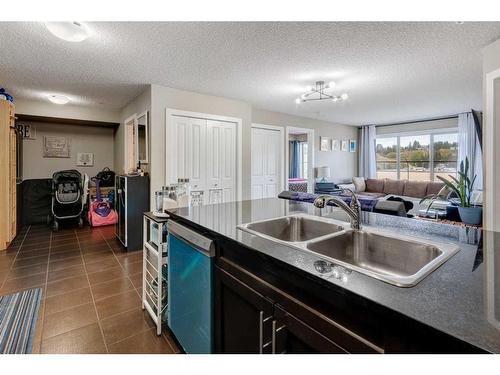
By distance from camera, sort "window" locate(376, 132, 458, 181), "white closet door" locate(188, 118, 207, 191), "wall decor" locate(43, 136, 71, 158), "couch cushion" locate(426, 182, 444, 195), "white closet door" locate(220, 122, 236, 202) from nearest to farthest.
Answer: "white closet door" locate(188, 118, 207, 191), "white closet door" locate(220, 122, 236, 202), "wall decor" locate(43, 136, 71, 158), "couch cushion" locate(426, 182, 444, 195), "window" locate(376, 132, 458, 181)

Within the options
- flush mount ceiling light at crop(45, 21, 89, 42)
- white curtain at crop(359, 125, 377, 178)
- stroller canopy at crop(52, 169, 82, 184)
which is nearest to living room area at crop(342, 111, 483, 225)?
white curtain at crop(359, 125, 377, 178)

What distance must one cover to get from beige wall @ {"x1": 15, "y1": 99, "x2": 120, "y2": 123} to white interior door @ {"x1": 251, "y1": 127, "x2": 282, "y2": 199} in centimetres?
305

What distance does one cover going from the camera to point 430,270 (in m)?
0.78

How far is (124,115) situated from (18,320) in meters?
4.02

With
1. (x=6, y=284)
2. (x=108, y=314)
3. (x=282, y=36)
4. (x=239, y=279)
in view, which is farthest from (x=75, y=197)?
(x=239, y=279)

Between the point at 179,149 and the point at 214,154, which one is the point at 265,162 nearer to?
the point at 214,154

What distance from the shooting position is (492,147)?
253 centimetres

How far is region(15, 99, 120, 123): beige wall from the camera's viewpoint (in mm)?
4594

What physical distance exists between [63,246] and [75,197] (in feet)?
4.93

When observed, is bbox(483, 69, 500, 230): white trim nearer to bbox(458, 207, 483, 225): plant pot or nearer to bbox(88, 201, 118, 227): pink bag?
bbox(458, 207, 483, 225): plant pot

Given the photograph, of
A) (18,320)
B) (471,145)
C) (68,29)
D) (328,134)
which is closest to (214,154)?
(68,29)

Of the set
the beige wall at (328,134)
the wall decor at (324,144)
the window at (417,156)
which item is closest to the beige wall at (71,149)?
the beige wall at (328,134)

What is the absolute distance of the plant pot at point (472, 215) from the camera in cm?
282
